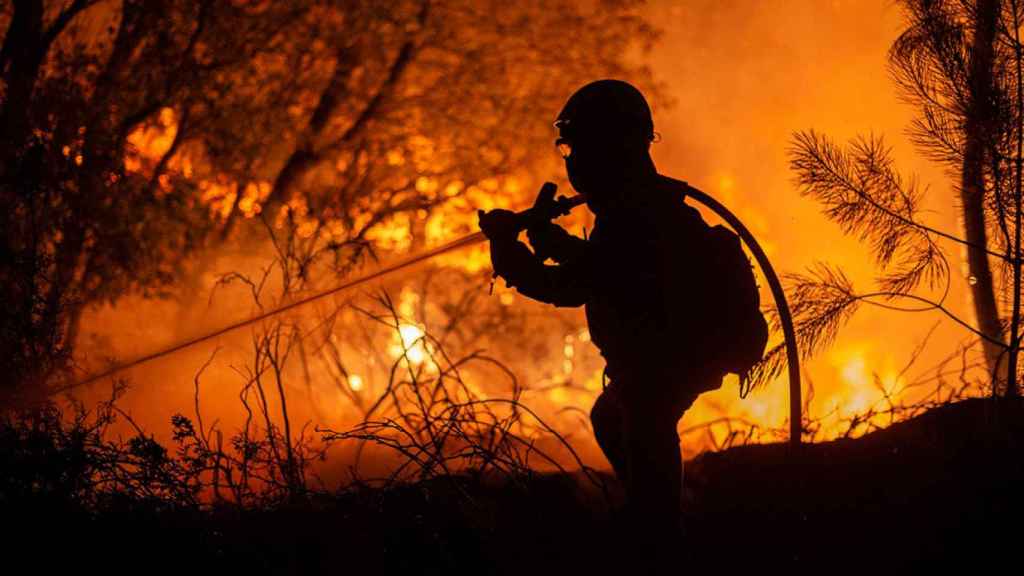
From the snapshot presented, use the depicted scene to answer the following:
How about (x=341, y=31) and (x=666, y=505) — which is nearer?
(x=666, y=505)

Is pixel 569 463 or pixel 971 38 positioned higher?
pixel 971 38

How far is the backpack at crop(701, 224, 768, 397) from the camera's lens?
122 inches

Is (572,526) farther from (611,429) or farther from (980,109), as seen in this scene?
(980,109)

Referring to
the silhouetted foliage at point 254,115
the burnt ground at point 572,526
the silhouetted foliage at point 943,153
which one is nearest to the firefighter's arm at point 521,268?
the burnt ground at point 572,526

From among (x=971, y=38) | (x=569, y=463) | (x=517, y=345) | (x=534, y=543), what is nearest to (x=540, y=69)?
(x=517, y=345)

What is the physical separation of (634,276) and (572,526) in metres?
1.61

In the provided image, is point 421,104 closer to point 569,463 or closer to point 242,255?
point 242,255

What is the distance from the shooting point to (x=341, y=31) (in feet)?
28.3

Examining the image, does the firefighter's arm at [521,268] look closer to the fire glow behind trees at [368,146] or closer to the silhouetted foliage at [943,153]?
the silhouetted foliage at [943,153]

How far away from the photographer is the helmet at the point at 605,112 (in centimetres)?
305

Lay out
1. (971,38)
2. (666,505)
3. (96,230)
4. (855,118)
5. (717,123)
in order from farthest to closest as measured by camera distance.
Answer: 1. (717,123)
2. (855,118)
3. (96,230)
4. (971,38)
5. (666,505)

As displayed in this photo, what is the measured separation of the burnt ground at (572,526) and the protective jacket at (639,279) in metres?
0.71

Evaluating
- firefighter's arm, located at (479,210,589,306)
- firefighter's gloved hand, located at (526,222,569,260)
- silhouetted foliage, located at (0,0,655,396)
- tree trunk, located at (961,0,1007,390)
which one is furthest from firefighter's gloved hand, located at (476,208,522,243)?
silhouetted foliage, located at (0,0,655,396)

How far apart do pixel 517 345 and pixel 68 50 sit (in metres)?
5.44
